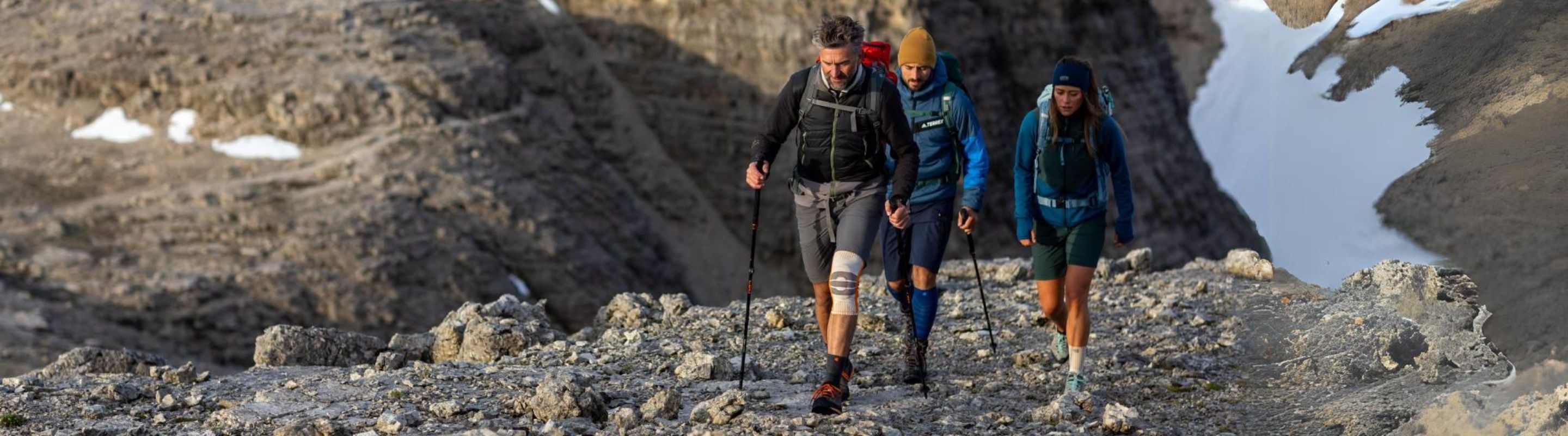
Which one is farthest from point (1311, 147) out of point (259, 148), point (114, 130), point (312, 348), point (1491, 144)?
point (114, 130)

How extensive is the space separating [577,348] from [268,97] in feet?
107

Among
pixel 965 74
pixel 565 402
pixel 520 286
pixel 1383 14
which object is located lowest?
pixel 520 286

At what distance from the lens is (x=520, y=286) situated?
39.3 m

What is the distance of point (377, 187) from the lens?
39.3 meters

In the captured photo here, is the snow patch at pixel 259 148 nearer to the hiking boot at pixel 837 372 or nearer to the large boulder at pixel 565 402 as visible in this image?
the large boulder at pixel 565 402

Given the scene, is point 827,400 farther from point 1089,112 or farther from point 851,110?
point 1089,112

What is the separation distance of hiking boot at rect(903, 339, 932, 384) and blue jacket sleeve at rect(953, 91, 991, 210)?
43.1 inches

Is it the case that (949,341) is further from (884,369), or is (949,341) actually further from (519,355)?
(519,355)

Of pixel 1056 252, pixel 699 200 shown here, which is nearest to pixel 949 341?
pixel 1056 252

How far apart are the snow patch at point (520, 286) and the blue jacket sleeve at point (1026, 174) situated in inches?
1220

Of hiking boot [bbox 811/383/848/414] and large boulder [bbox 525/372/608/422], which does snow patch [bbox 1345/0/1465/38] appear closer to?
hiking boot [bbox 811/383/848/414]

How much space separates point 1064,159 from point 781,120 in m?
1.75

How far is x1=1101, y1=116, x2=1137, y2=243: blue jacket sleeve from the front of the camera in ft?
28.8

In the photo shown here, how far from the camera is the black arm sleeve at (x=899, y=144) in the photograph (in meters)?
8.45
